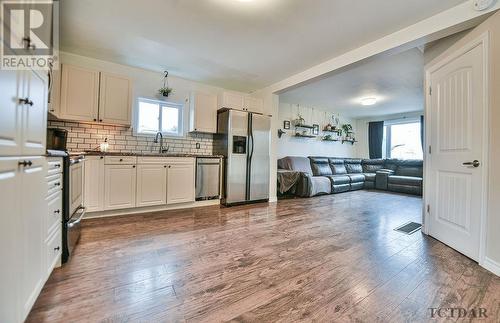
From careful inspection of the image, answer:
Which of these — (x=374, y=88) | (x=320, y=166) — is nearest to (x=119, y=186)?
(x=320, y=166)

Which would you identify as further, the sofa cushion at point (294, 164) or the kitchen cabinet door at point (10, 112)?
the sofa cushion at point (294, 164)

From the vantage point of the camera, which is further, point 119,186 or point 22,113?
point 119,186

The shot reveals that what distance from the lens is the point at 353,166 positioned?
7.12 m

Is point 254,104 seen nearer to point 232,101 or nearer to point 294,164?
point 232,101

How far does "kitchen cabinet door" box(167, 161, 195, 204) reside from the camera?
358cm

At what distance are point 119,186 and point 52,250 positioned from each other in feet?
5.65

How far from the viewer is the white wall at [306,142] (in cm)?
628

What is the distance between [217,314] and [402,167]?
7.24m

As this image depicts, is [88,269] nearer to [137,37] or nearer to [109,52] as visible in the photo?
[137,37]

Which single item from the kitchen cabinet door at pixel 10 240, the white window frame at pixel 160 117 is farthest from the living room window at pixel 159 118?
the kitchen cabinet door at pixel 10 240

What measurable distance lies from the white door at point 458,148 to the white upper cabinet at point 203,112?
3.33m

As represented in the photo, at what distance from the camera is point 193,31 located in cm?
260

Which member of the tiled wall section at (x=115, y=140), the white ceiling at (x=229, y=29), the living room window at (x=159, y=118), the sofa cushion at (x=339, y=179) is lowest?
the sofa cushion at (x=339, y=179)

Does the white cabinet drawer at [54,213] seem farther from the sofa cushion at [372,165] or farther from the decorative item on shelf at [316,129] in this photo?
the sofa cushion at [372,165]
